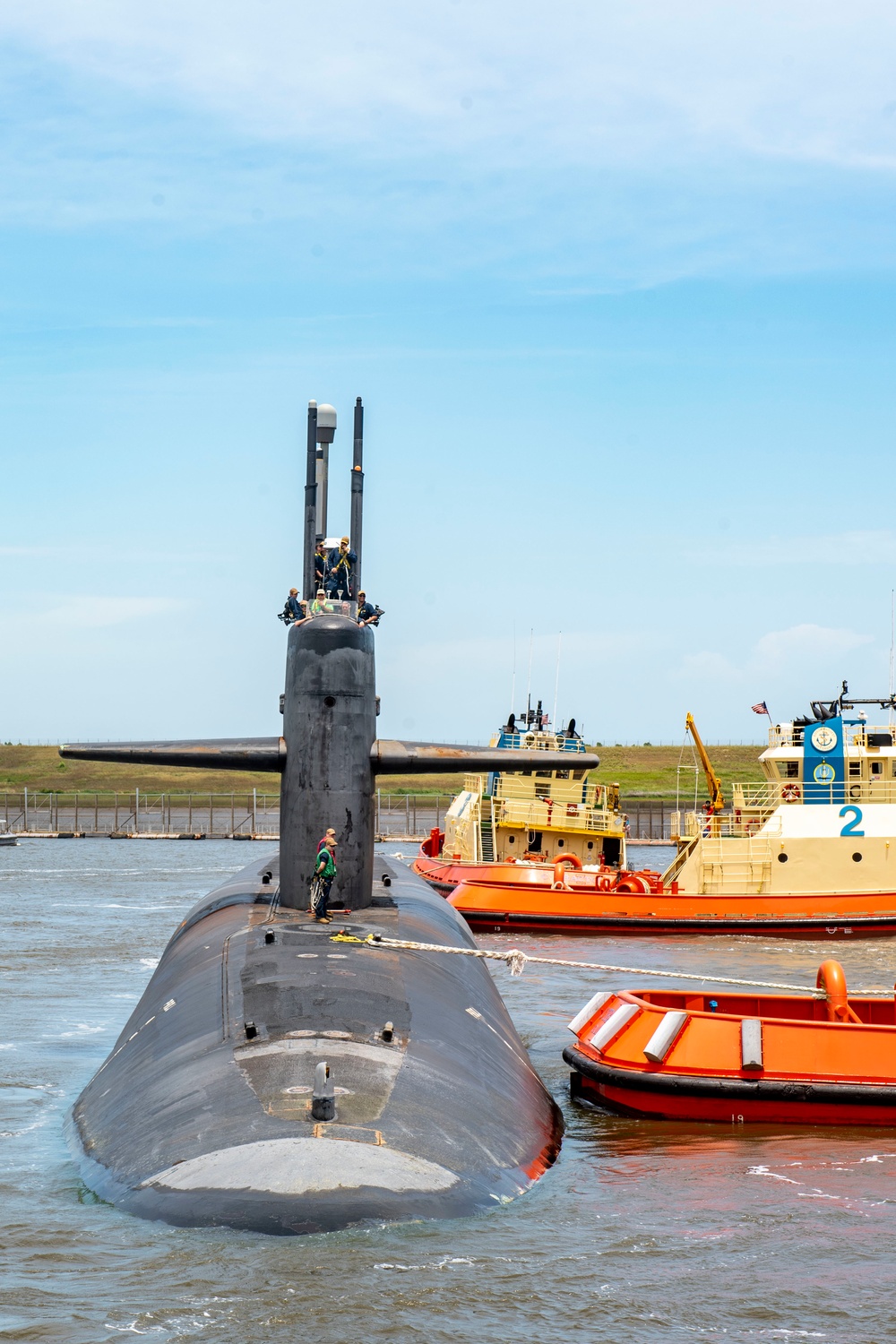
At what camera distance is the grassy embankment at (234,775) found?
103500 millimetres

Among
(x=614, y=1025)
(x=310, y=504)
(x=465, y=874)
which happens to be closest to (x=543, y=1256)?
(x=614, y=1025)

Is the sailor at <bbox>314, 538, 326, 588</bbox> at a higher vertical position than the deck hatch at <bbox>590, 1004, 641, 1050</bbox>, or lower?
higher

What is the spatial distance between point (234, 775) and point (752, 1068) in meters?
104

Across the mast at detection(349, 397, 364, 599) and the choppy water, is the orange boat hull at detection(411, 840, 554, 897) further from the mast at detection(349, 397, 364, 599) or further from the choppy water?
the choppy water

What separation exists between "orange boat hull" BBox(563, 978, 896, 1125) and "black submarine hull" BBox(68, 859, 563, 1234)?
1.29 meters

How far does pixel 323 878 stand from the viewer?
16109 mm

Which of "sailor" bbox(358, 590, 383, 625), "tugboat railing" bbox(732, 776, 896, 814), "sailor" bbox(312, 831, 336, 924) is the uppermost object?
"sailor" bbox(358, 590, 383, 625)

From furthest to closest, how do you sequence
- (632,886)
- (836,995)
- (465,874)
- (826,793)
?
(465,874)
(826,793)
(632,886)
(836,995)

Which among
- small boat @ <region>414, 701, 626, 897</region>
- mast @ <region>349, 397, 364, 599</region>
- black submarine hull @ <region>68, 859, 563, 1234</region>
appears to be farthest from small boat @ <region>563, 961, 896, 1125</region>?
small boat @ <region>414, 701, 626, 897</region>

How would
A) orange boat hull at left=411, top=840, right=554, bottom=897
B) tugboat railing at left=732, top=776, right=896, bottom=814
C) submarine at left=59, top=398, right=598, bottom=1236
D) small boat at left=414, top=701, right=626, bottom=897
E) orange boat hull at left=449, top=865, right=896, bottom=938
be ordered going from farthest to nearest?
small boat at left=414, top=701, right=626, bottom=897
orange boat hull at left=411, top=840, right=554, bottom=897
tugboat railing at left=732, top=776, right=896, bottom=814
orange boat hull at left=449, top=865, right=896, bottom=938
submarine at left=59, top=398, right=598, bottom=1236

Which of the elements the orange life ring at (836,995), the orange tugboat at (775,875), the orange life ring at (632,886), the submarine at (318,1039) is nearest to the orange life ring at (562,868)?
the orange tugboat at (775,875)

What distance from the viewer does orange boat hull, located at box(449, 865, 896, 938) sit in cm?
3703

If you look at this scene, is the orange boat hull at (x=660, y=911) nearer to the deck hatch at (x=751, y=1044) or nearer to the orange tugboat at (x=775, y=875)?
the orange tugboat at (x=775, y=875)

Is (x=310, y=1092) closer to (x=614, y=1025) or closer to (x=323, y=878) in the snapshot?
(x=323, y=878)
